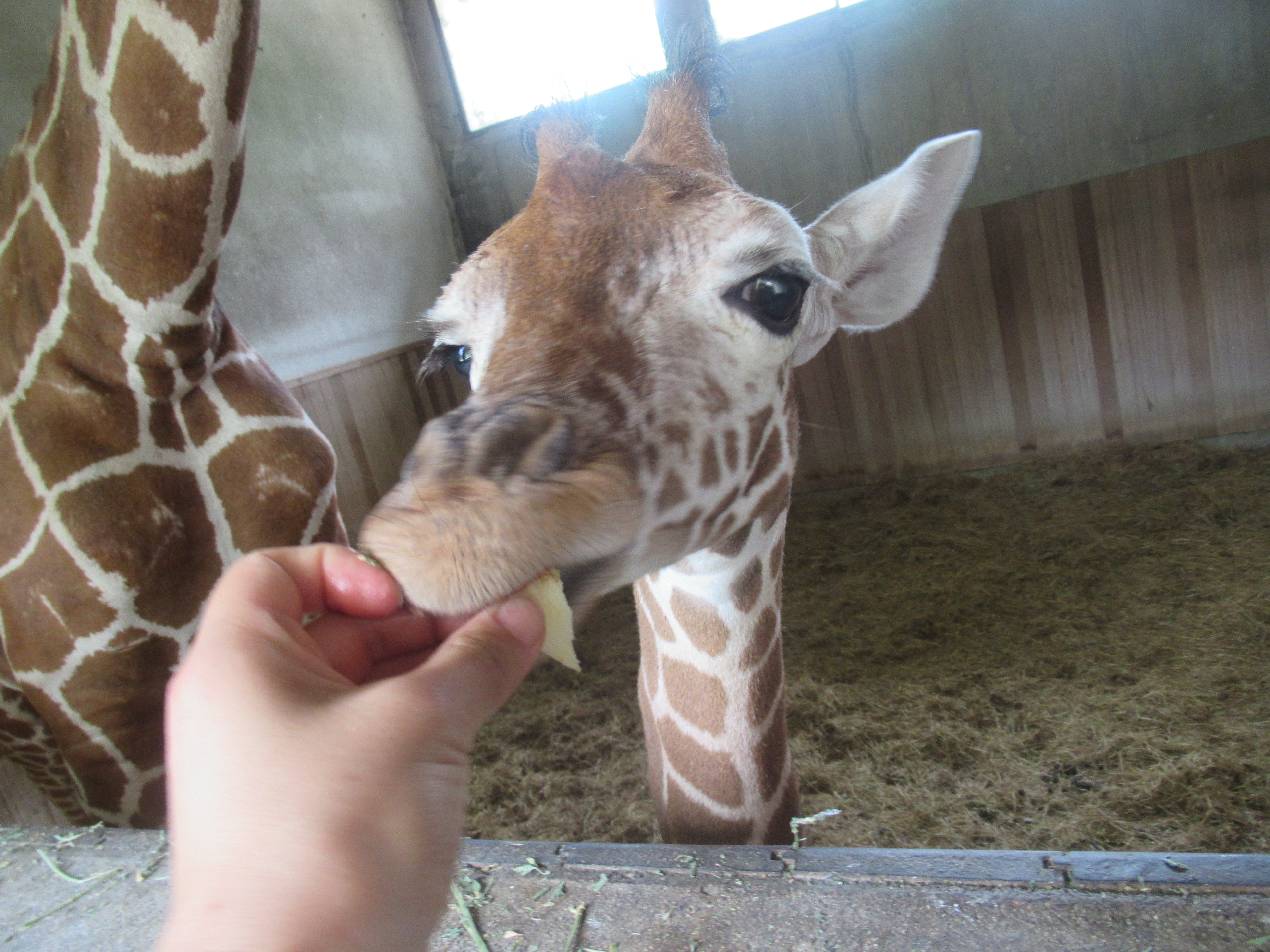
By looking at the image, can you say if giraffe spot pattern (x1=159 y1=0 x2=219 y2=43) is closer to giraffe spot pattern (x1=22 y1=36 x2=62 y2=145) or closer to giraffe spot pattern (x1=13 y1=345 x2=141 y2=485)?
giraffe spot pattern (x1=22 y1=36 x2=62 y2=145)

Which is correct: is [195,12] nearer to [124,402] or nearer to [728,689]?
[124,402]

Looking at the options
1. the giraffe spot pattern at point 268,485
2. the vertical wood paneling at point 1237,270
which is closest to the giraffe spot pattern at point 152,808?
the giraffe spot pattern at point 268,485

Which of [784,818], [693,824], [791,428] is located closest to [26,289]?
[791,428]

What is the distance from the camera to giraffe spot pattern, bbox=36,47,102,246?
1.28 m

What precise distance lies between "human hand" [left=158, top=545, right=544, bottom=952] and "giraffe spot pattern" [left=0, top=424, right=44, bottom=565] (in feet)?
3.90

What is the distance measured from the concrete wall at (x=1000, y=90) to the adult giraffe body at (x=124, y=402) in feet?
6.56

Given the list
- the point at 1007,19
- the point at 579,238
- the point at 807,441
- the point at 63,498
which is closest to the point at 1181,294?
the point at 1007,19

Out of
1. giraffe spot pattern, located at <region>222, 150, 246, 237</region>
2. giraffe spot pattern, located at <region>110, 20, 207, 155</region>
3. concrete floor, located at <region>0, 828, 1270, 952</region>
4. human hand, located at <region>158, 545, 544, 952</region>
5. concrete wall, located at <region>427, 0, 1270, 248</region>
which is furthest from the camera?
concrete wall, located at <region>427, 0, 1270, 248</region>

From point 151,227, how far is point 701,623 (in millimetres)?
1154

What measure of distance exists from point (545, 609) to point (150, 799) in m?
1.44

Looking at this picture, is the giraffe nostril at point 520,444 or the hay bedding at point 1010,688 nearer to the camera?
the giraffe nostril at point 520,444

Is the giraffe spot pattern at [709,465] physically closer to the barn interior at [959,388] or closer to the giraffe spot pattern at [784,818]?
the giraffe spot pattern at [784,818]

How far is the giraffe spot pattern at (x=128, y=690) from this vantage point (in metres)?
1.44

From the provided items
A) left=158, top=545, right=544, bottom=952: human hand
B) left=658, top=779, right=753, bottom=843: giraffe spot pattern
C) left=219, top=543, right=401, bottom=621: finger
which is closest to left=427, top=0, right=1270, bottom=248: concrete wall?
left=658, top=779, right=753, bottom=843: giraffe spot pattern
